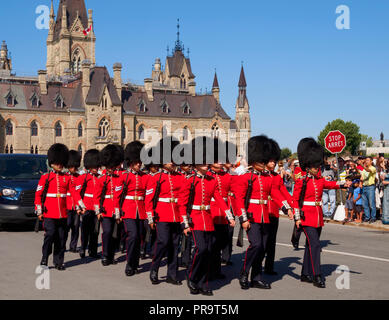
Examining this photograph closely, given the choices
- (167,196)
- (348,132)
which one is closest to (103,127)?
(348,132)

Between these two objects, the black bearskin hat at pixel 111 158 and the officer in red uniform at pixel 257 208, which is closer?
the officer in red uniform at pixel 257 208

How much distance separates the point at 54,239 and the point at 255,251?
3659 millimetres

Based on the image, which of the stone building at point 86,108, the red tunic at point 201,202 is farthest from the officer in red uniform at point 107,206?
the stone building at point 86,108

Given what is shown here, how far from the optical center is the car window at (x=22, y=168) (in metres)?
16.3

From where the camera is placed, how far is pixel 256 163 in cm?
891

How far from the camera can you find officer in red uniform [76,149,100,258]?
11.4 meters

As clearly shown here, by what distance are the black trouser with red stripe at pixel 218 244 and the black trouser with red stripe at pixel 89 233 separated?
2.89 metres

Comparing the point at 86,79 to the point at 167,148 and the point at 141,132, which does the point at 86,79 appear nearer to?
the point at 141,132

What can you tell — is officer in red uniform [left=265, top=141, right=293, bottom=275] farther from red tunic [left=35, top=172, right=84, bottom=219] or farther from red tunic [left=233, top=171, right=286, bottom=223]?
red tunic [left=35, top=172, right=84, bottom=219]

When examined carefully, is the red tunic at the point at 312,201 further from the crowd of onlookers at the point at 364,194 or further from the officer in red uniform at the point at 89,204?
the crowd of onlookers at the point at 364,194

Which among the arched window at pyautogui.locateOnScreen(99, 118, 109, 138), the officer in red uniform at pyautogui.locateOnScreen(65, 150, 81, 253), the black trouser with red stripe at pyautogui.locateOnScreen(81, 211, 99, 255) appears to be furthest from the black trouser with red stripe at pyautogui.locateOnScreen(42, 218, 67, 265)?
the arched window at pyautogui.locateOnScreen(99, 118, 109, 138)

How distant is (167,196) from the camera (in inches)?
345

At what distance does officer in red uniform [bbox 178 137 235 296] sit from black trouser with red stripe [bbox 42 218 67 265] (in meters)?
2.59
